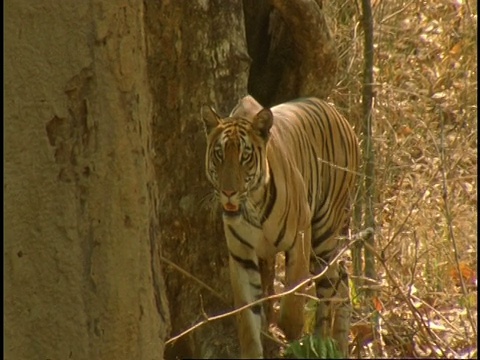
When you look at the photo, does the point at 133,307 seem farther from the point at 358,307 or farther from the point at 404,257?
the point at 404,257

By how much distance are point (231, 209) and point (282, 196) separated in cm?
60

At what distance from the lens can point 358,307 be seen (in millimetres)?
8352

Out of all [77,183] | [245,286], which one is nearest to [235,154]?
[245,286]

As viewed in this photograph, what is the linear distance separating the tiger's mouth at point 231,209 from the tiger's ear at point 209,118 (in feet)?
1.56

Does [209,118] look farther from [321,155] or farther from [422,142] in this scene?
[422,142]

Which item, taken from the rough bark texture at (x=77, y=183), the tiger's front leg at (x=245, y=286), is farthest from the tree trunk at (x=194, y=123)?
the rough bark texture at (x=77, y=183)

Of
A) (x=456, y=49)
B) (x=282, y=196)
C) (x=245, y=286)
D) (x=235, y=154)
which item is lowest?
(x=245, y=286)

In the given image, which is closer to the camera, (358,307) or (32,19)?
(32,19)

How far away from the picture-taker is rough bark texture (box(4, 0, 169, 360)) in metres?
5.59

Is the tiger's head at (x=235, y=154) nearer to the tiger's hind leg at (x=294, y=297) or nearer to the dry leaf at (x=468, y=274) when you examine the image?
the tiger's hind leg at (x=294, y=297)

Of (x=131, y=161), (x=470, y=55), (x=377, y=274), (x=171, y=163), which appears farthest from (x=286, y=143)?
(x=470, y=55)

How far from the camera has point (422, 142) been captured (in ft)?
33.0

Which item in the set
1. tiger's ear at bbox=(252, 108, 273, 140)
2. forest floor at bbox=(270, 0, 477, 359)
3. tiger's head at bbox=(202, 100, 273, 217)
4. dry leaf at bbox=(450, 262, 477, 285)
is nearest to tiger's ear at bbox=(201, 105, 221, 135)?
tiger's head at bbox=(202, 100, 273, 217)

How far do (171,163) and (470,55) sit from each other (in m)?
4.31
